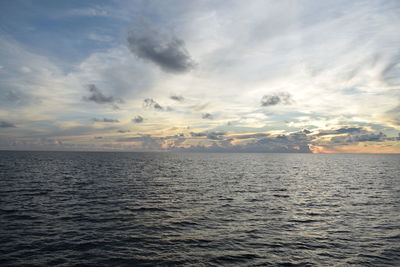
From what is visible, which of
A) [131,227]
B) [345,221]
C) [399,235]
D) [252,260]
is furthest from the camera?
[345,221]

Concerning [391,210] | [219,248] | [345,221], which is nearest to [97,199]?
[219,248]

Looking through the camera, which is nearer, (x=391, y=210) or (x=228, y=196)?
(x=391, y=210)

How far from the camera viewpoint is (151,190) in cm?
4578

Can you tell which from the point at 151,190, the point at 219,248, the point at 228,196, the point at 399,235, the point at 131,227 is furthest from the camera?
the point at 151,190

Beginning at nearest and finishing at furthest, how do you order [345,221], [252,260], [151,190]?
[252,260] < [345,221] < [151,190]

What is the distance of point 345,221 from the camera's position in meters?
26.8

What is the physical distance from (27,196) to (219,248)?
33.5 meters

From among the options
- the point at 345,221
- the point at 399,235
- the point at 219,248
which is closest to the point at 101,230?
the point at 219,248

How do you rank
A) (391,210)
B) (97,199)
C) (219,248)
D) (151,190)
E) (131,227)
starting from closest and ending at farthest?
(219,248), (131,227), (391,210), (97,199), (151,190)

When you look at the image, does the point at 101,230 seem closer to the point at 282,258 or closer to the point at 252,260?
the point at 252,260

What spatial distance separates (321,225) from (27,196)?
41.0m

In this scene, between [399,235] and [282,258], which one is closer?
[282,258]

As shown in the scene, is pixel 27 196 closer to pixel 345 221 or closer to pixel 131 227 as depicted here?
pixel 131 227

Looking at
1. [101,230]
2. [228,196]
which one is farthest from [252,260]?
[228,196]
